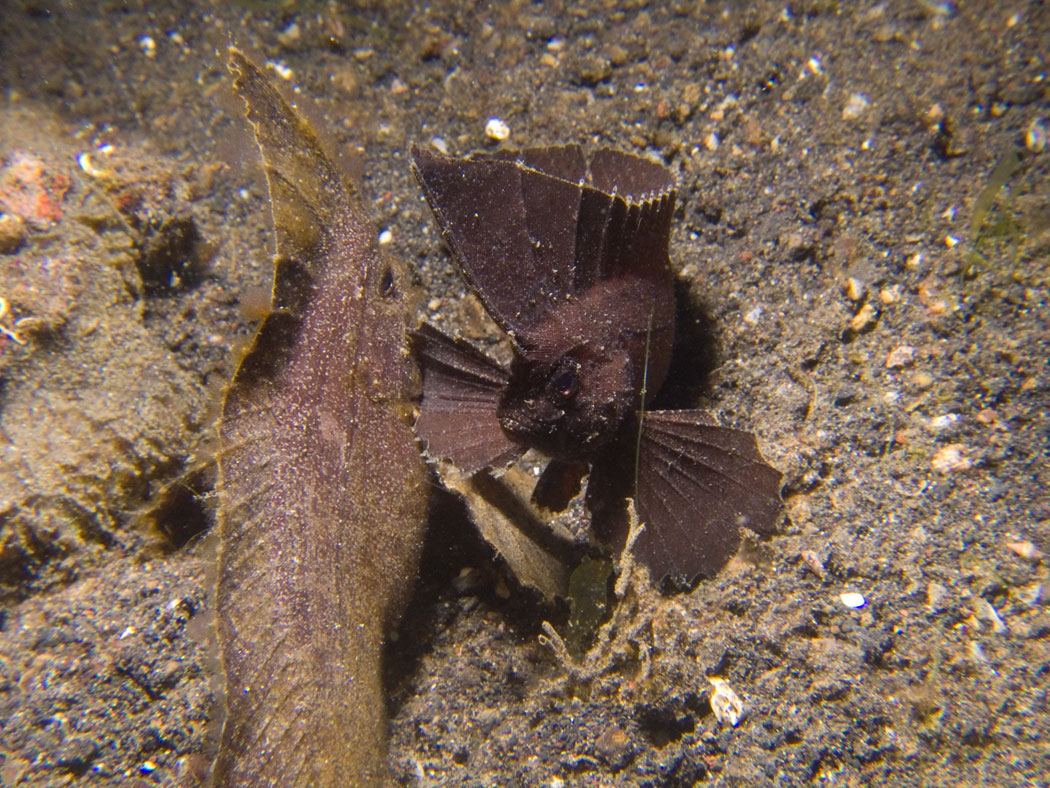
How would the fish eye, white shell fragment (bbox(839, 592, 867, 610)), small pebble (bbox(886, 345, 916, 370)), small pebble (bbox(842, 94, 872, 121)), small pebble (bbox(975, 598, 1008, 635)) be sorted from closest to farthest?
1. small pebble (bbox(975, 598, 1008, 635))
2. white shell fragment (bbox(839, 592, 867, 610))
3. the fish eye
4. small pebble (bbox(886, 345, 916, 370))
5. small pebble (bbox(842, 94, 872, 121))

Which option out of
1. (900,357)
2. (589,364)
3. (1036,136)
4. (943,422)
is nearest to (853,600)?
(943,422)

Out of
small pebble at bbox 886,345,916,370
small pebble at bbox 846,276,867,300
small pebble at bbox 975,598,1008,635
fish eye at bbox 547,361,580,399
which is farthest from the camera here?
small pebble at bbox 846,276,867,300

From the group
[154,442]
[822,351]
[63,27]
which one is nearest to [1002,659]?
[822,351]

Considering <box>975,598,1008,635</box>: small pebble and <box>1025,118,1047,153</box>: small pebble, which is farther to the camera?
<box>1025,118,1047,153</box>: small pebble

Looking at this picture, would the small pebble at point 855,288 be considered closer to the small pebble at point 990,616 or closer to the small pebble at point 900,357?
the small pebble at point 900,357

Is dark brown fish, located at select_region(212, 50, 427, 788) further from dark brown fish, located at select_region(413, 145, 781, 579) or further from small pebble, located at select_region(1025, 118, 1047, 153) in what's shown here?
small pebble, located at select_region(1025, 118, 1047, 153)

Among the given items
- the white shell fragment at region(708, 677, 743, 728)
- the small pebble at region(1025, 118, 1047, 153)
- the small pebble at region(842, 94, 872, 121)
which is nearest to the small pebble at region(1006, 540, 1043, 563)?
the white shell fragment at region(708, 677, 743, 728)

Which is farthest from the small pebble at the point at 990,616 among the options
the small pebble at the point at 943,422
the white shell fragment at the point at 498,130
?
the white shell fragment at the point at 498,130

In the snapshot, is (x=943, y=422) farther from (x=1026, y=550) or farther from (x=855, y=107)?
(x=855, y=107)
